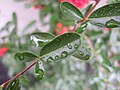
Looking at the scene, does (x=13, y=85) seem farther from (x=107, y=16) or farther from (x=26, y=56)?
(x=107, y=16)

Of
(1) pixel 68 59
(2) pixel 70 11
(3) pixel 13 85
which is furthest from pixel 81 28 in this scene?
(1) pixel 68 59

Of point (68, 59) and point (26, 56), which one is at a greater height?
point (26, 56)

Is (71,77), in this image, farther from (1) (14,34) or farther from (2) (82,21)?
(2) (82,21)

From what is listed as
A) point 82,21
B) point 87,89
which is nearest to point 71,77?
point 87,89

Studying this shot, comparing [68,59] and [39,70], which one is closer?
[39,70]

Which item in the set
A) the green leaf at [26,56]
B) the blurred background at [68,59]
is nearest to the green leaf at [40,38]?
the green leaf at [26,56]
